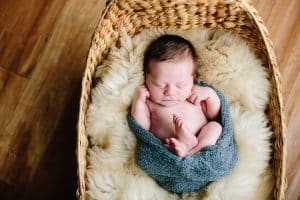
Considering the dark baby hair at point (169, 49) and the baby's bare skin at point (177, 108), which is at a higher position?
the dark baby hair at point (169, 49)

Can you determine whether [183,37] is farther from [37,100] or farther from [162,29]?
[37,100]

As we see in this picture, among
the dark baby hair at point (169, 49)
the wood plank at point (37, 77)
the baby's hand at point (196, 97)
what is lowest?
the wood plank at point (37, 77)

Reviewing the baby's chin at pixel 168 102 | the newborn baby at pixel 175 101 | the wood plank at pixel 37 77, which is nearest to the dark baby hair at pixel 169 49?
the newborn baby at pixel 175 101

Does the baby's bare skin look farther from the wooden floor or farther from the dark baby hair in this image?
the wooden floor

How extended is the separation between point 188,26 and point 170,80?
0.69 feet

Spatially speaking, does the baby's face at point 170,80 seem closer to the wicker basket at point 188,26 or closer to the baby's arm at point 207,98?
the baby's arm at point 207,98

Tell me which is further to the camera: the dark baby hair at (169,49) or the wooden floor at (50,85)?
the wooden floor at (50,85)

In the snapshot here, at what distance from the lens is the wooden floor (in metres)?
1.28

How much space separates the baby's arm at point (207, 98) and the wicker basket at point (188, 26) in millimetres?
140

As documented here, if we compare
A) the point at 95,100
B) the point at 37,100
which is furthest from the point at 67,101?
the point at 95,100

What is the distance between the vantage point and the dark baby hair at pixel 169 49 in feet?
3.58

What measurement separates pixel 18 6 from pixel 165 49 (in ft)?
1.88

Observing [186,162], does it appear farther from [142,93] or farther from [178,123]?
[142,93]

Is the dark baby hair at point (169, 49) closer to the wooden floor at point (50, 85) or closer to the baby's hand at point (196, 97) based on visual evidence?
the baby's hand at point (196, 97)
